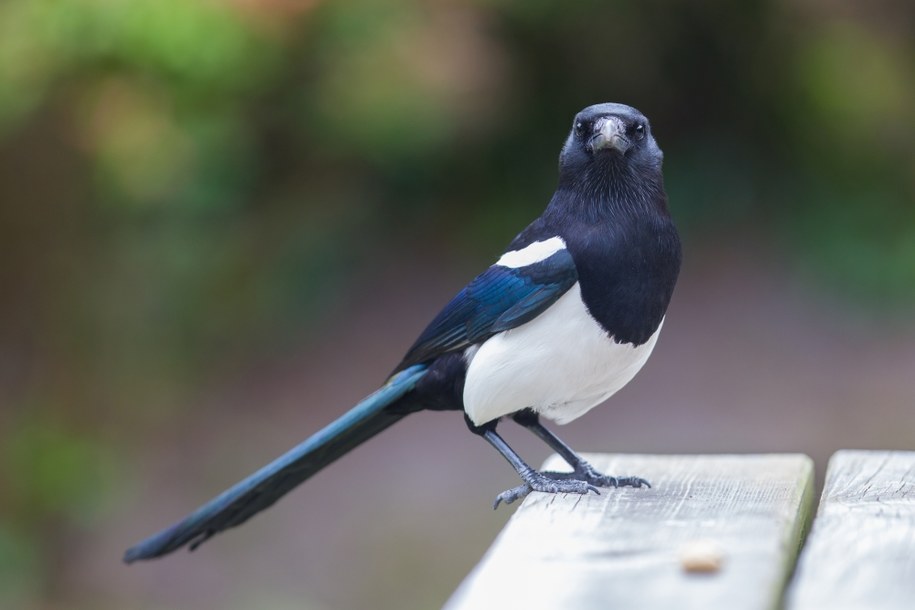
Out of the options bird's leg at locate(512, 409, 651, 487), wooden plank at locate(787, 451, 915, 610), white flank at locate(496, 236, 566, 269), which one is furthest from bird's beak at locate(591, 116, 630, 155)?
wooden plank at locate(787, 451, 915, 610)

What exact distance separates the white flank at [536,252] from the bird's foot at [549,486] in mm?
450

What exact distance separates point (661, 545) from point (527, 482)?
77cm

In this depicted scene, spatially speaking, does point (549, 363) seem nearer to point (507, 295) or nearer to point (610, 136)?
point (507, 295)

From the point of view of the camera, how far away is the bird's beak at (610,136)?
273 centimetres

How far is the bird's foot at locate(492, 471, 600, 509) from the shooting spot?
8.31 feet

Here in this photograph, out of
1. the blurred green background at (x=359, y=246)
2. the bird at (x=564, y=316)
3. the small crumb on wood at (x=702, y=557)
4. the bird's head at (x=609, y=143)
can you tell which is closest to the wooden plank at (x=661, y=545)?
the small crumb on wood at (x=702, y=557)

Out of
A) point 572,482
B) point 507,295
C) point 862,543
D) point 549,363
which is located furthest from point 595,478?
point 862,543

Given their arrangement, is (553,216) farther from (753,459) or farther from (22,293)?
(22,293)

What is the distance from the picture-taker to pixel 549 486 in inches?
104

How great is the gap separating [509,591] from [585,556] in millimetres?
212

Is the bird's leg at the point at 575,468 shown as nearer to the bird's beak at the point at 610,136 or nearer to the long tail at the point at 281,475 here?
the long tail at the point at 281,475

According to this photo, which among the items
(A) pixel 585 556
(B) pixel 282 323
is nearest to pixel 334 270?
(B) pixel 282 323

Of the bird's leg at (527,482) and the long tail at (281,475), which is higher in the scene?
the long tail at (281,475)

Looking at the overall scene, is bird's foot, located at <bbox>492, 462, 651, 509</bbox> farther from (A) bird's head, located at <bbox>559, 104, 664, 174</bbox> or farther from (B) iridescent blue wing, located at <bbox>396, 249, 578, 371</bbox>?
(A) bird's head, located at <bbox>559, 104, 664, 174</bbox>
